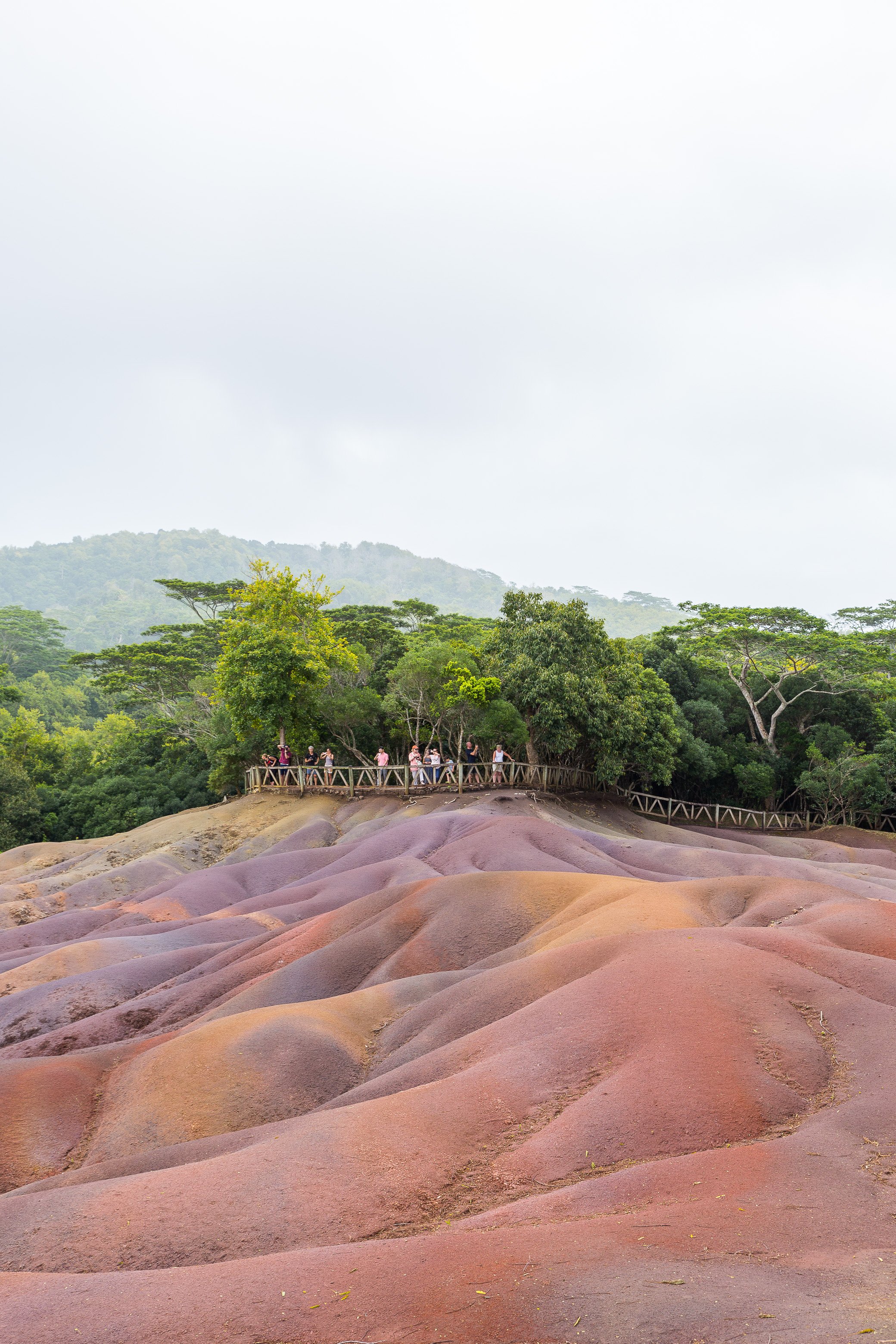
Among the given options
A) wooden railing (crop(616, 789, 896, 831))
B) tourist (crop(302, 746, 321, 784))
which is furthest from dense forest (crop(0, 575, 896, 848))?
tourist (crop(302, 746, 321, 784))

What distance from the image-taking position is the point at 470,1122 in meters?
12.9

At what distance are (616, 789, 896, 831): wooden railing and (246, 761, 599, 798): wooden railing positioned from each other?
162 inches

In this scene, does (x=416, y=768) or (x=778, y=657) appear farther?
(x=778, y=657)

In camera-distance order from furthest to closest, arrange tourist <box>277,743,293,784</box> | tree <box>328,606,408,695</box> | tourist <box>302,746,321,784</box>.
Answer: tree <box>328,606,408,695</box> < tourist <box>277,743,293,784</box> < tourist <box>302,746,321,784</box>

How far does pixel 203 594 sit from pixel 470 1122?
64.6 metres

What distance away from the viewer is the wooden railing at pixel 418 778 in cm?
4369

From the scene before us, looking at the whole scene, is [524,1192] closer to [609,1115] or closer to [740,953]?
[609,1115]

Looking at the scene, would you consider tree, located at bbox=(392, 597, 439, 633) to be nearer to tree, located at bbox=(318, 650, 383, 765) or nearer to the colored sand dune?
tree, located at bbox=(318, 650, 383, 765)

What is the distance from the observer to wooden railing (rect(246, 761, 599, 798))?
43.7 meters

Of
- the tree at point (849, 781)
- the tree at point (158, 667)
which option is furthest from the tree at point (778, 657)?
the tree at point (158, 667)

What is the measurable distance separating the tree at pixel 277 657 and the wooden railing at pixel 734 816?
1880cm

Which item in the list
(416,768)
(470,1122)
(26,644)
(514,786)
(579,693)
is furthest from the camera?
(26,644)

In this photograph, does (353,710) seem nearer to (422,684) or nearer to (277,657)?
(277,657)

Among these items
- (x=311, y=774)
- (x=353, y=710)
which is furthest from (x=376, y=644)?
(x=311, y=774)
